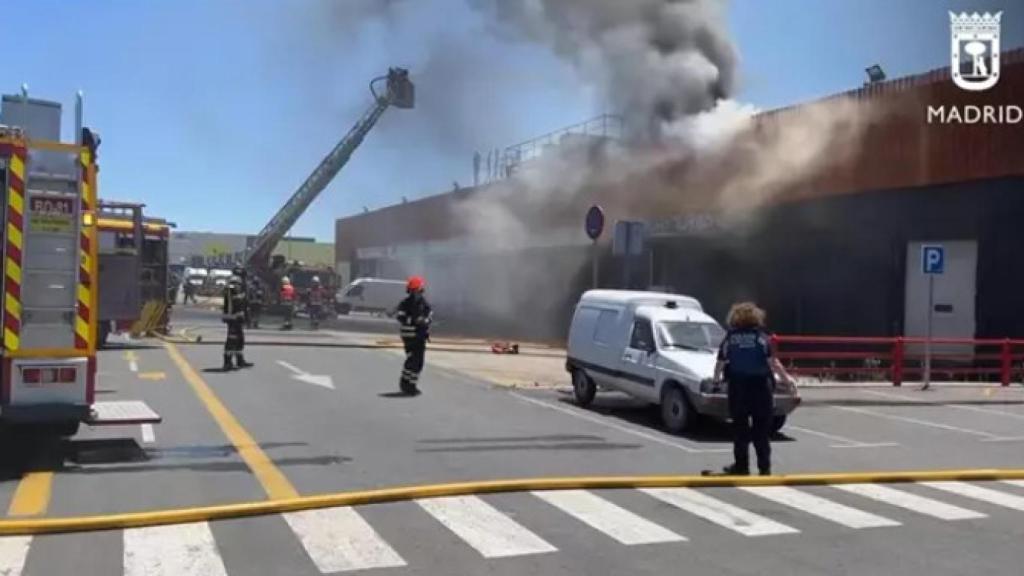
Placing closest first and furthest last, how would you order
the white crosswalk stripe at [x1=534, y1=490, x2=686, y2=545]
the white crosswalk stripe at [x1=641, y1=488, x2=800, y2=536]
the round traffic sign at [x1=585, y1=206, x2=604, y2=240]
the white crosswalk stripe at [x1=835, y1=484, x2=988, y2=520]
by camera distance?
the white crosswalk stripe at [x1=534, y1=490, x2=686, y2=545], the white crosswalk stripe at [x1=641, y1=488, x2=800, y2=536], the white crosswalk stripe at [x1=835, y1=484, x2=988, y2=520], the round traffic sign at [x1=585, y1=206, x2=604, y2=240]

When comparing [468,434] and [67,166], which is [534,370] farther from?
[67,166]

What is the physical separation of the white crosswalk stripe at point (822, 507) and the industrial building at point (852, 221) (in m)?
9.33

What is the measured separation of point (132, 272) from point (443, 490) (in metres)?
8.51

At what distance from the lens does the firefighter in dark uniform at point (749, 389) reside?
843 centimetres

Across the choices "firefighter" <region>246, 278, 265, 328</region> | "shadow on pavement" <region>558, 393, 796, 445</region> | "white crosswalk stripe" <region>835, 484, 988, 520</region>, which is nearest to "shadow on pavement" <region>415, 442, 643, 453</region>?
"shadow on pavement" <region>558, 393, 796, 445</region>

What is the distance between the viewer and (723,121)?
25312 millimetres

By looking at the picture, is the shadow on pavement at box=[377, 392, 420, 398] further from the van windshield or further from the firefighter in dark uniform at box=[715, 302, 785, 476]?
the firefighter in dark uniform at box=[715, 302, 785, 476]

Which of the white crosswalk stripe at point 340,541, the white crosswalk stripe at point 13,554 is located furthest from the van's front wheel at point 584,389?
the white crosswalk stripe at point 13,554

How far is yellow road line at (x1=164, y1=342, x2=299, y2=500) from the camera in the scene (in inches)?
286

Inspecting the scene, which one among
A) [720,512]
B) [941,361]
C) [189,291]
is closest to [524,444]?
[720,512]

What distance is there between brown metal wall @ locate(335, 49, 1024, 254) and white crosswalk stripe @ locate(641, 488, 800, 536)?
14949mm

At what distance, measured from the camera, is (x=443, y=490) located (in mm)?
7129

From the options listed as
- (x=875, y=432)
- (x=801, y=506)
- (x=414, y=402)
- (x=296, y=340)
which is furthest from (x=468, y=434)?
(x=296, y=340)

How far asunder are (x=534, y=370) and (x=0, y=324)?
12.8m
